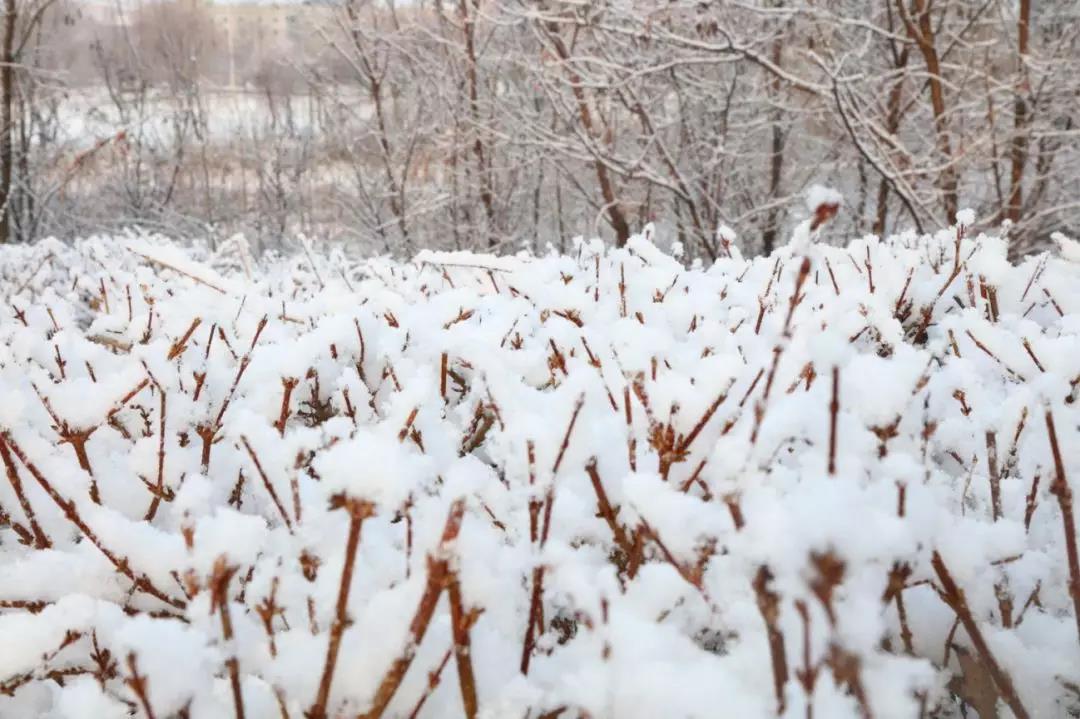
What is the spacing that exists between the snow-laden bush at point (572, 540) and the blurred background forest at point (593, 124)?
2.23m

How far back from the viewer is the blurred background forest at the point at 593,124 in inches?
216

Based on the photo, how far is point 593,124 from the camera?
8.23 metres

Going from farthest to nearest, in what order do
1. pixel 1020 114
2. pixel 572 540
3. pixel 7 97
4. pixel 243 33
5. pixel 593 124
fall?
pixel 243 33 < pixel 7 97 < pixel 593 124 < pixel 1020 114 < pixel 572 540

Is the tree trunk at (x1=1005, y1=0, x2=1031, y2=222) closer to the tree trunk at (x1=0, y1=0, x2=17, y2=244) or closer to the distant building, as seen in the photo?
the tree trunk at (x1=0, y1=0, x2=17, y2=244)

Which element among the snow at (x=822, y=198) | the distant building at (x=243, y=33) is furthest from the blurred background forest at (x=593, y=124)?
the distant building at (x=243, y=33)

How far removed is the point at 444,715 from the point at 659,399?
43 centimetres

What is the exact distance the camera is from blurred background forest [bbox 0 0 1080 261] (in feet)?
18.0

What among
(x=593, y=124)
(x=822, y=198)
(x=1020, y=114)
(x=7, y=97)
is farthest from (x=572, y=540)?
(x=7, y=97)

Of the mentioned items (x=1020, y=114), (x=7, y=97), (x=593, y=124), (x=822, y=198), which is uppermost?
(x=7, y=97)

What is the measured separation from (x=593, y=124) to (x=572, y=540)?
790 centimetres

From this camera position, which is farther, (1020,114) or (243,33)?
(243,33)

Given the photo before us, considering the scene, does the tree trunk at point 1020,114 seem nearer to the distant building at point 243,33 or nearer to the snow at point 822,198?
the snow at point 822,198

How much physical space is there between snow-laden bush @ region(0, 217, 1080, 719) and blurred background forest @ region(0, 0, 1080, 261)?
7.33ft

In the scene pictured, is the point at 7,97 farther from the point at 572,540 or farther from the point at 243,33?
the point at 243,33
